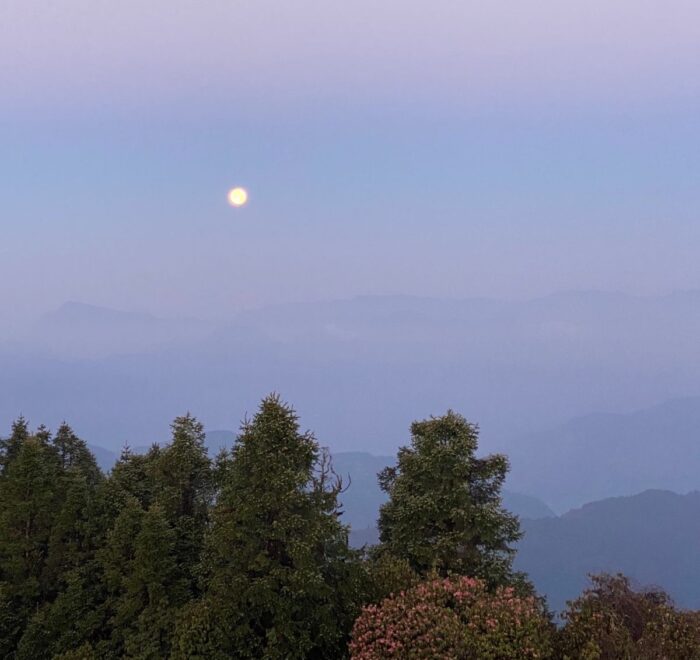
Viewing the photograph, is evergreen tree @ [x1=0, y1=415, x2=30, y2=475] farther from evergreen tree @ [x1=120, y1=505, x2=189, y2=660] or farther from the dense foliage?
evergreen tree @ [x1=120, y1=505, x2=189, y2=660]

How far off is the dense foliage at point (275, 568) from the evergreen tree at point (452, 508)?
11 cm

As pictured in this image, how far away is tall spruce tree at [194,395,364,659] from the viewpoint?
23891 millimetres

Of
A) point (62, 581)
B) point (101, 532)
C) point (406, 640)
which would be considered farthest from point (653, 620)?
point (62, 581)

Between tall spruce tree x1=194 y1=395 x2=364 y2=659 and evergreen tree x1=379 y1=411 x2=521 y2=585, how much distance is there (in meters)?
6.87

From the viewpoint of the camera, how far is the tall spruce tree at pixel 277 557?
23.9 metres

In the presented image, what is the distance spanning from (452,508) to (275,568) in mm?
12032

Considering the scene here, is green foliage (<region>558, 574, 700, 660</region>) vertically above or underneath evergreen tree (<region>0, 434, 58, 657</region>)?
underneath

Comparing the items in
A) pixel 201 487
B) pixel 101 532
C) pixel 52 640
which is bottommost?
pixel 52 640

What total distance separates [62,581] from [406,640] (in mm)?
22809

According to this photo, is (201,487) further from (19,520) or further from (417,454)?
(417,454)

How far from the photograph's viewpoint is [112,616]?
30078mm

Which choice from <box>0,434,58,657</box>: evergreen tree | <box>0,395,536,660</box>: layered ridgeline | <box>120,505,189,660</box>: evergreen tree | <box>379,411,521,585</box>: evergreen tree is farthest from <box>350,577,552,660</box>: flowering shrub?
<box>0,434,58,657</box>: evergreen tree

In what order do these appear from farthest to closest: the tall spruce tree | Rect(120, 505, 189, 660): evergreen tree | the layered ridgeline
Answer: Rect(120, 505, 189, 660): evergreen tree < the layered ridgeline < the tall spruce tree

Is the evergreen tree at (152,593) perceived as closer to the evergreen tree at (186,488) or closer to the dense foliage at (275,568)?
the dense foliage at (275,568)
